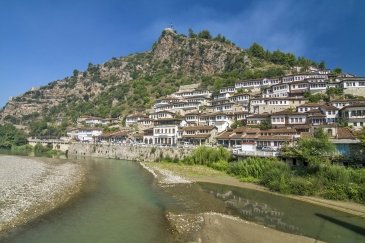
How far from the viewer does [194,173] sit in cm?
5731

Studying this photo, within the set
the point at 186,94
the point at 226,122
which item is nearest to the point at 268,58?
the point at 186,94

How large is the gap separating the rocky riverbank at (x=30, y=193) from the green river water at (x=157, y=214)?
141 cm

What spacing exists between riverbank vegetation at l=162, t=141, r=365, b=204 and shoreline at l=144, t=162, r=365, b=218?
109cm

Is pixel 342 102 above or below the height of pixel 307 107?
above

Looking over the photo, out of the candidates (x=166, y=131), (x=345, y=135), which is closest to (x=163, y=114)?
(x=166, y=131)

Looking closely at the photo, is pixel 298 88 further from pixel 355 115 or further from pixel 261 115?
pixel 355 115

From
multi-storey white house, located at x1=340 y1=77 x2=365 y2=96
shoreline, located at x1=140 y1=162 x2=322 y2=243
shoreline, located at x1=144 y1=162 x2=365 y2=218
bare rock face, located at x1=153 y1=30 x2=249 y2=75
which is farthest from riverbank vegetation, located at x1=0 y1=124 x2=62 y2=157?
multi-storey white house, located at x1=340 y1=77 x2=365 y2=96

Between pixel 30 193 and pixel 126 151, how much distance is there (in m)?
50.7

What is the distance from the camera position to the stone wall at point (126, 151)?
74000mm

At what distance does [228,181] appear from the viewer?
163 ft

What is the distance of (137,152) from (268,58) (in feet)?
320

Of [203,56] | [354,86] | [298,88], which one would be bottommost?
[354,86]

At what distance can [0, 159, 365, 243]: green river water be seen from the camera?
25234 mm

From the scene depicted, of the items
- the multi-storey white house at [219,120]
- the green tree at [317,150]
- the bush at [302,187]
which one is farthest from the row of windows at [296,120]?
the bush at [302,187]
